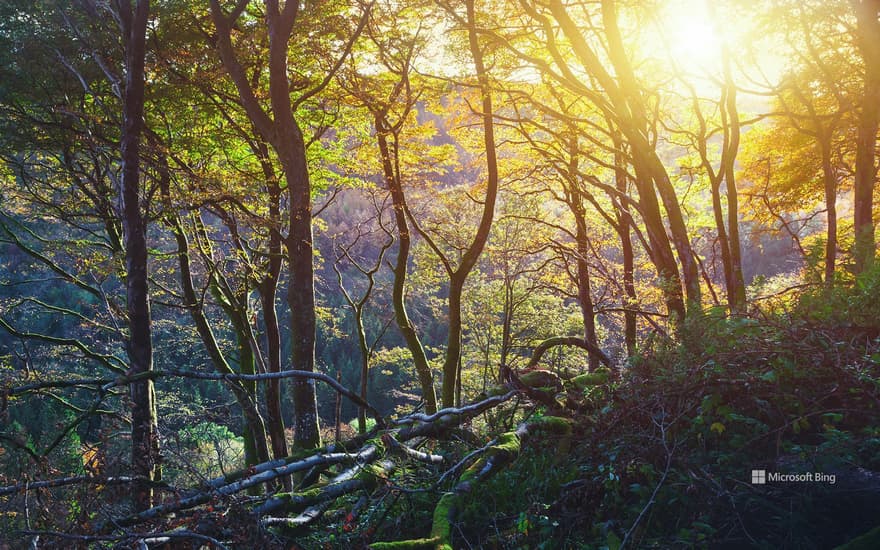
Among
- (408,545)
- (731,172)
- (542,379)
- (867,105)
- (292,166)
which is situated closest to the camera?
(408,545)

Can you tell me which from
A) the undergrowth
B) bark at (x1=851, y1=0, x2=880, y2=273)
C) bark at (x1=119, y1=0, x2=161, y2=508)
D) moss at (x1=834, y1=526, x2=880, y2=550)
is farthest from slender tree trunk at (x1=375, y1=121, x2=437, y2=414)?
moss at (x1=834, y1=526, x2=880, y2=550)

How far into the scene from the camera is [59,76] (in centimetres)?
875

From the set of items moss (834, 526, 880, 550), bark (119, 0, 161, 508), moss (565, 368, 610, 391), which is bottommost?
moss (834, 526, 880, 550)

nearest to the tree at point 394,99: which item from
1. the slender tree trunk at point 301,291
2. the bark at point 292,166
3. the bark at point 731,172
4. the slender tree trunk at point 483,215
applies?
the slender tree trunk at point 483,215

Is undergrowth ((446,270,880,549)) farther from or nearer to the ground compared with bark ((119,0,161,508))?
nearer to the ground

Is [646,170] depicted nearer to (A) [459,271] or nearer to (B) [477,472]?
(A) [459,271]

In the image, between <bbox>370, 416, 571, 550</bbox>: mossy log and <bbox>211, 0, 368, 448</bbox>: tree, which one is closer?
<bbox>370, 416, 571, 550</bbox>: mossy log

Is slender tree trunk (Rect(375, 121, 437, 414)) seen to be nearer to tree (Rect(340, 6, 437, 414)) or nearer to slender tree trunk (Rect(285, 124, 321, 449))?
tree (Rect(340, 6, 437, 414))

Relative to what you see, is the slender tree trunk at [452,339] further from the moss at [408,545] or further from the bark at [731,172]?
the moss at [408,545]

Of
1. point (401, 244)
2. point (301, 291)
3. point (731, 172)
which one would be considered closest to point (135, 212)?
point (301, 291)

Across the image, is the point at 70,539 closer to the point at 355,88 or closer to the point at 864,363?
the point at 864,363

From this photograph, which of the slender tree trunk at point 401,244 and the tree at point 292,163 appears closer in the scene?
the tree at point 292,163

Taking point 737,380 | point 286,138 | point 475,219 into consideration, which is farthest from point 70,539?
point 475,219

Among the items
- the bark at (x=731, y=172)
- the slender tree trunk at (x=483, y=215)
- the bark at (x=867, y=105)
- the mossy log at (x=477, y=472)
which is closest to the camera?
the mossy log at (x=477, y=472)
